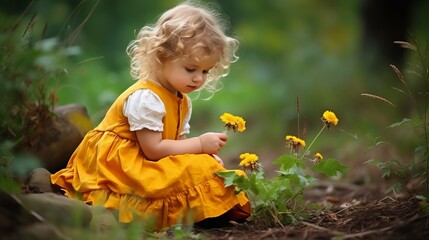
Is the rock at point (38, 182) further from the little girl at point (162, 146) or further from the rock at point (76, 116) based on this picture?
the rock at point (76, 116)

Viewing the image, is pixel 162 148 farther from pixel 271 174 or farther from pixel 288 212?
pixel 271 174

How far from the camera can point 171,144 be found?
118 inches

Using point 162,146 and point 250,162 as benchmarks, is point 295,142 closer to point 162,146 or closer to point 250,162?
point 250,162

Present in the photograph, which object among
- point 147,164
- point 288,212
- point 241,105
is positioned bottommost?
point 241,105

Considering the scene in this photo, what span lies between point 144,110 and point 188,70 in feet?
0.95

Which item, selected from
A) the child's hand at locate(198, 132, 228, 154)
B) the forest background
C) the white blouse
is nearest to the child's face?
the white blouse

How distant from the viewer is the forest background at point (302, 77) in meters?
6.15

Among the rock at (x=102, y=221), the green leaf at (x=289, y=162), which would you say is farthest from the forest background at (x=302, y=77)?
the green leaf at (x=289, y=162)

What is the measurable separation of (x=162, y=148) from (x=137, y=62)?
0.55 metres

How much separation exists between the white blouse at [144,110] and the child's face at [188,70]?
0.12 metres

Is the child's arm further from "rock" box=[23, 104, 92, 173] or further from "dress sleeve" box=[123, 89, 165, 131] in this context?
"rock" box=[23, 104, 92, 173]

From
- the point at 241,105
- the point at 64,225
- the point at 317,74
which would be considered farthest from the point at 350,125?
the point at 64,225

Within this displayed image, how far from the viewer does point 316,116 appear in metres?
7.03

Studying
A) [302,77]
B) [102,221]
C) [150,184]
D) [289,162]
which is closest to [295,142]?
[289,162]
